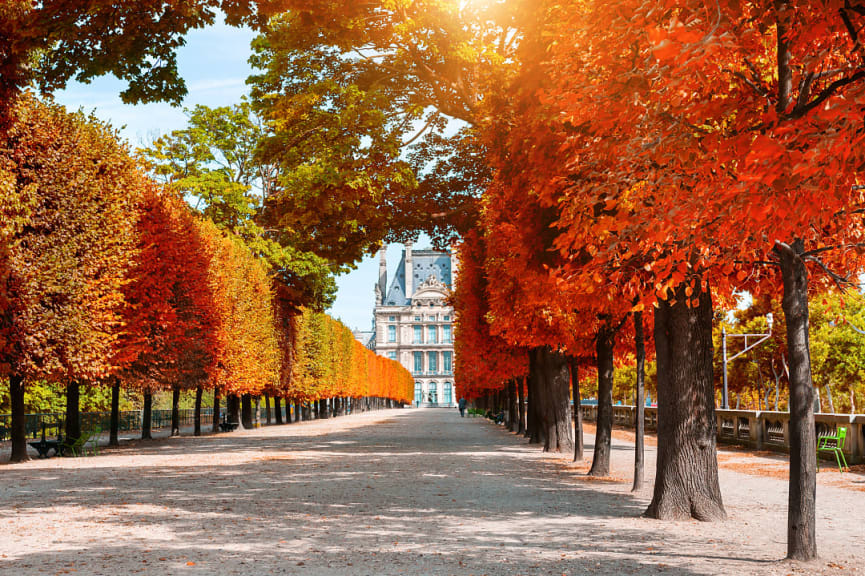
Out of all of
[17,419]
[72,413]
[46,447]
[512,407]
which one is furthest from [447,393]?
[17,419]

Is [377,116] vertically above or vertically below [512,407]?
above

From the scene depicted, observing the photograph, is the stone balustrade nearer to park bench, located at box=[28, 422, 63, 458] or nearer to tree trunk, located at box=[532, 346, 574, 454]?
tree trunk, located at box=[532, 346, 574, 454]

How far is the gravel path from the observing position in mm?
9234

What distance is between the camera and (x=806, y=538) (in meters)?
9.20

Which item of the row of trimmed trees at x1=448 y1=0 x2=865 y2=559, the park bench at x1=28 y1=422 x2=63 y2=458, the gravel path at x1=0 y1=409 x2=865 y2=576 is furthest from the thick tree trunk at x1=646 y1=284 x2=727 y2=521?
the park bench at x1=28 y1=422 x2=63 y2=458

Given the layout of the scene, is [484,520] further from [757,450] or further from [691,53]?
[757,450]

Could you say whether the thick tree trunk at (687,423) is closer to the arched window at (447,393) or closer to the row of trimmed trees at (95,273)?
the row of trimmed trees at (95,273)

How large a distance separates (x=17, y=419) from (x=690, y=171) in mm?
23863

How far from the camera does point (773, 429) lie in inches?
1168

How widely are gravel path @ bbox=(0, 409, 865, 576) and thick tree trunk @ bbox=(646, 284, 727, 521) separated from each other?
1.61 ft

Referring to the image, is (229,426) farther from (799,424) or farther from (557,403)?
(799,424)

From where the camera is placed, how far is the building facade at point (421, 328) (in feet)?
623

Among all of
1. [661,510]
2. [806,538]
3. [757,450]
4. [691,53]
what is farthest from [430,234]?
[691,53]

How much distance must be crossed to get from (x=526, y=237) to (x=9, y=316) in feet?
57.0
